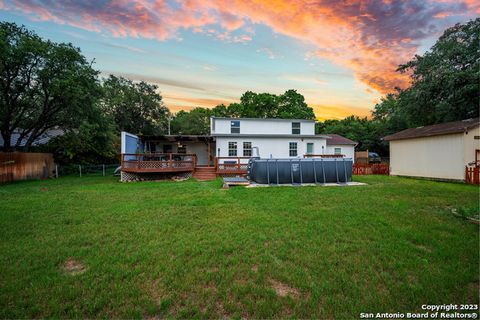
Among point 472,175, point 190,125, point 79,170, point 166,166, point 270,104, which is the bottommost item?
point 472,175

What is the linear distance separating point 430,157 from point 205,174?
587 inches

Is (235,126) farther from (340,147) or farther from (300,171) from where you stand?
(340,147)

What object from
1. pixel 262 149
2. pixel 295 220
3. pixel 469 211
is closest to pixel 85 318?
pixel 295 220

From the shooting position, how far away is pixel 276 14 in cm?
1016

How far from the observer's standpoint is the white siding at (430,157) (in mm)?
12375

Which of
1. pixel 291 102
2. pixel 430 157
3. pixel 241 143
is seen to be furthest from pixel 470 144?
pixel 291 102

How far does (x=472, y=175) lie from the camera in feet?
38.1

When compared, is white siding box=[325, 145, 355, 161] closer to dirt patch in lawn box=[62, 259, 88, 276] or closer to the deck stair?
the deck stair

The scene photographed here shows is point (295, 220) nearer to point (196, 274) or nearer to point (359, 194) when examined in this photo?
point (196, 274)

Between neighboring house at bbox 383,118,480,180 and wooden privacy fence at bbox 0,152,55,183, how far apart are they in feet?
86.8

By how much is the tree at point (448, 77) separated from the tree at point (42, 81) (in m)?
26.0

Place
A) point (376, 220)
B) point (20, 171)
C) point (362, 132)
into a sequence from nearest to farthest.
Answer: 1. point (376, 220)
2. point (20, 171)
3. point (362, 132)

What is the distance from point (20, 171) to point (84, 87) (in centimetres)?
698

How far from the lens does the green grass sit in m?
2.48
